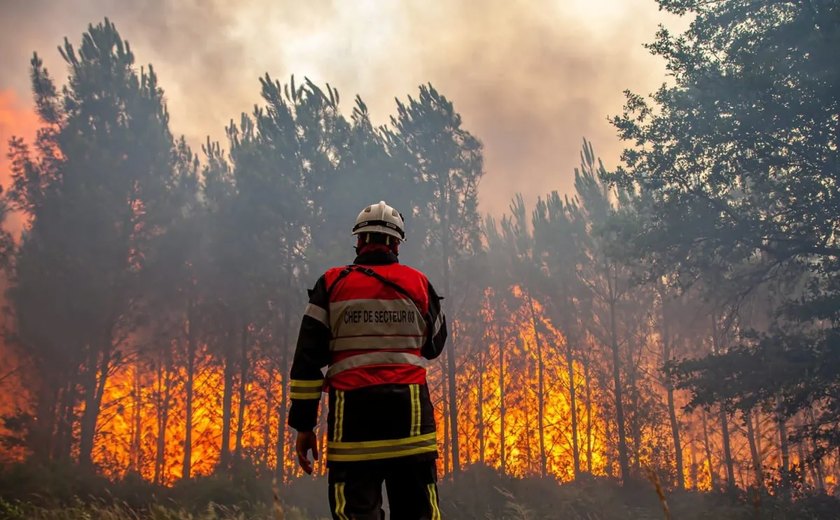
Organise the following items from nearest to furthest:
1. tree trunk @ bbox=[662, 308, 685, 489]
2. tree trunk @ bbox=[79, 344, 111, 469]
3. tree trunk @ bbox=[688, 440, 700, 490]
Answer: tree trunk @ bbox=[79, 344, 111, 469]
tree trunk @ bbox=[662, 308, 685, 489]
tree trunk @ bbox=[688, 440, 700, 490]

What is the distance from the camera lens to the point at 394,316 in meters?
3.03

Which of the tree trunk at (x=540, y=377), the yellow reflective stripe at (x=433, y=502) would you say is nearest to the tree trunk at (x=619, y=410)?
the tree trunk at (x=540, y=377)

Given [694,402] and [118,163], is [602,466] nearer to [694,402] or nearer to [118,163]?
[694,402]

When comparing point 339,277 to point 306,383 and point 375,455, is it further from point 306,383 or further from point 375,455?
point 375,455

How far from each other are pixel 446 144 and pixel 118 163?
11.9 metres

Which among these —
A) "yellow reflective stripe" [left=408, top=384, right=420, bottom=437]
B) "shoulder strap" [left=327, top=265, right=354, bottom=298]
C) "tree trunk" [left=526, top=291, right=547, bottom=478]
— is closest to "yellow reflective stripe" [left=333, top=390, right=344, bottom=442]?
"yellow reflective stripe" [left=408, top=384, right=420, bottom=437]

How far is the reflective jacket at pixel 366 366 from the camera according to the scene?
9.39 ft

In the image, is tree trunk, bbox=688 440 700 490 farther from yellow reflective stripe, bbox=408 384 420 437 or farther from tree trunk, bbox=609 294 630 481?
yellow reflective stripe, bbox=408 384 420 437

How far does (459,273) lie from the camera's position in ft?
71.8

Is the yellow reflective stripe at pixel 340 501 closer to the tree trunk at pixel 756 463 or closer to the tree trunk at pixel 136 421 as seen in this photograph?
the tree trunk at pixel 756 463

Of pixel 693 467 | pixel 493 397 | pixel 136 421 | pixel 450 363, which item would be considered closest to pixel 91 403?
pixel 136 421

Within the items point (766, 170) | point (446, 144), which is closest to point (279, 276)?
point (446, 144)

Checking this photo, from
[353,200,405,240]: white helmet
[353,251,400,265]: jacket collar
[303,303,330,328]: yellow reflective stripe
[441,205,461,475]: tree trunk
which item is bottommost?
[303,303,330,328]: yellow reflective stripe

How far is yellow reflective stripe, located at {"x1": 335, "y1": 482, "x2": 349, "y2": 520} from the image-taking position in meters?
2.73
